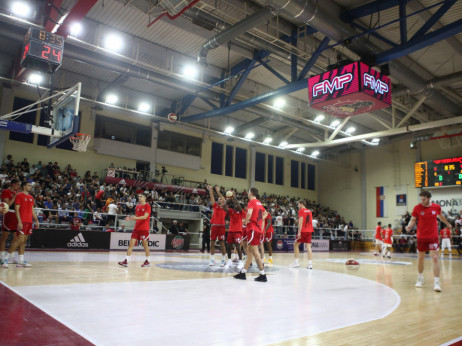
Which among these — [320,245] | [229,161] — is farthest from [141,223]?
[229,161]

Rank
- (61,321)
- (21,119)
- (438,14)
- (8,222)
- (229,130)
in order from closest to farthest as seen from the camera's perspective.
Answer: (61,321), (8,222), (438,14), (21,119), (229,130)

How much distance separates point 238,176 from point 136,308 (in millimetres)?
28717

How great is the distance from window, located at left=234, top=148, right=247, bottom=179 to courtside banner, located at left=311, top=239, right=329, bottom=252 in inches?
390

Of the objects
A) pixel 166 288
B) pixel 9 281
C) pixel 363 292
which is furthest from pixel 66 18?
pixel 363 292

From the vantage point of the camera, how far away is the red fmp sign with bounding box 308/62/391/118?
38.6 feet

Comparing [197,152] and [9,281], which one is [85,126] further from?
[9,281]

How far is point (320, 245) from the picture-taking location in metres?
26.9

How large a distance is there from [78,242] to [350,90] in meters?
12.9

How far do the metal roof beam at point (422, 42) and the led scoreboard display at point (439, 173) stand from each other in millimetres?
17222

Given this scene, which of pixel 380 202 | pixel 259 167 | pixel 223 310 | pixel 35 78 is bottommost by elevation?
pixel 223 310

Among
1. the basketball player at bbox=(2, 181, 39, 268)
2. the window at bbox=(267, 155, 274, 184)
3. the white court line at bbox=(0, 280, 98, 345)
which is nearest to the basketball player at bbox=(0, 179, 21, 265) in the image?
the basketball player at bbox=(2, 181, 39, 268)

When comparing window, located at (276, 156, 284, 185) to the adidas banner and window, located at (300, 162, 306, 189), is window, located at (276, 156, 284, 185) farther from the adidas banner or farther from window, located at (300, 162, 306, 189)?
the adidas banner

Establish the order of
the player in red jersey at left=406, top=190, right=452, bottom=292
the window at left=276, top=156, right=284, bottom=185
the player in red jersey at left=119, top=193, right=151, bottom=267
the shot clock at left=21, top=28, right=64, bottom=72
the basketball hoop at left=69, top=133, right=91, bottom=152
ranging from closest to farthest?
the player in red jersey at left=406, top=190, right=452, bottom=292 < the player in red jersey at left=119, top=193, right=151, bottom=267 < the shot clock at left=21, top=28, right=64, bottom=72 < the basketball hoop at left=69, top=133, right=91, bottom=152 < the window at left=276, top=156, right=284, bottom=185

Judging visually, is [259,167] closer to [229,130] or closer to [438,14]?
[229,130]
